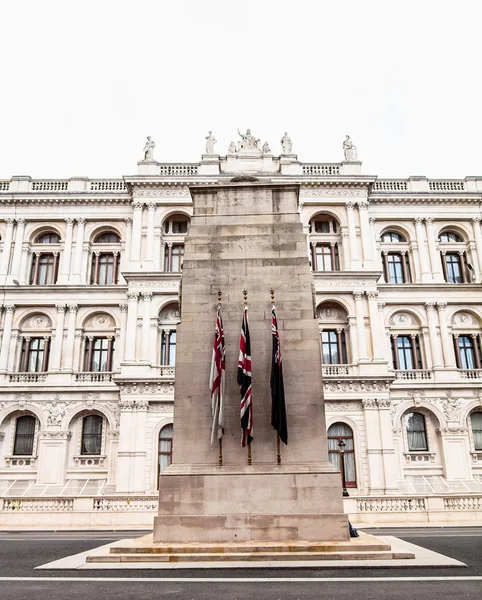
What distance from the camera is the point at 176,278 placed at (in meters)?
34.9

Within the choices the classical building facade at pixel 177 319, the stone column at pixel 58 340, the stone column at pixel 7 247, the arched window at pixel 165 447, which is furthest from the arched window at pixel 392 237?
the stone column at pixel 7 247

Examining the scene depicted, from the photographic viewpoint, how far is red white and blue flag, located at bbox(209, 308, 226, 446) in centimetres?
1243

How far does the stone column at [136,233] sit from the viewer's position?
118 feet

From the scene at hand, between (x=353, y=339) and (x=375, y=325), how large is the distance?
5.16ft

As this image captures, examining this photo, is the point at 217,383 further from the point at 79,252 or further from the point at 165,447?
the point at 79,252

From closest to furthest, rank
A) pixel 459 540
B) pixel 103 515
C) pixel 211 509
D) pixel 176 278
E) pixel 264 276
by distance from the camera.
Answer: pixel 211 509
pixel 264 276
pixel 459 540
pixel 103 515
pixel 176 278

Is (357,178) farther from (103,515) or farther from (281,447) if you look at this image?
(281,447)

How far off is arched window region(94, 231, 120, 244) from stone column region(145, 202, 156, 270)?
349cm

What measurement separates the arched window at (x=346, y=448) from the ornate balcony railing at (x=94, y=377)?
45.3 ft

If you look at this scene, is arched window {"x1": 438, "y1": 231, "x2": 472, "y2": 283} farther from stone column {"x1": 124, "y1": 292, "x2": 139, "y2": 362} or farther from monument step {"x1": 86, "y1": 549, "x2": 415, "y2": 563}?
monument step {"x1": 86, "y1": 549, "x2": 415, "y2": 563}

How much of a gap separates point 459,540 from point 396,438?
727 inches

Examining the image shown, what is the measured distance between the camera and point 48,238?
39156 millimetres

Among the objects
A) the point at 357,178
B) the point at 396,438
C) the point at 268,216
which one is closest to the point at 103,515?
the point at 268,216

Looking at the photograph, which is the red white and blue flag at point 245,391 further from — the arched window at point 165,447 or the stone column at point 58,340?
the stone column at point 58,340
